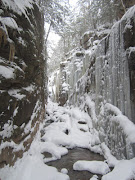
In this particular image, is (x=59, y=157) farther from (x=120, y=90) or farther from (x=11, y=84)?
(x=120, y=90)

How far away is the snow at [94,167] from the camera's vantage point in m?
3.04

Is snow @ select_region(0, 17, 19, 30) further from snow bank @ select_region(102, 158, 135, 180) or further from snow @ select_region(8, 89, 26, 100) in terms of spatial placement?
snow bank @ select_region(102, 158, 135, 180)

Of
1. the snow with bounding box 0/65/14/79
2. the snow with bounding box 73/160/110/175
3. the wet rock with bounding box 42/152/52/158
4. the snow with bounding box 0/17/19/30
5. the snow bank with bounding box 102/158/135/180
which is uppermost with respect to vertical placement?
the snow with bounding box 0/17/19/30

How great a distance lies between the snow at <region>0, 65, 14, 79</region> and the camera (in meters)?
2.50

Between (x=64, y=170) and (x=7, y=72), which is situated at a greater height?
(x=7, y=72)

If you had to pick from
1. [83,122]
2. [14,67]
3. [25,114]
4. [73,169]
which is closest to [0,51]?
[14,67]

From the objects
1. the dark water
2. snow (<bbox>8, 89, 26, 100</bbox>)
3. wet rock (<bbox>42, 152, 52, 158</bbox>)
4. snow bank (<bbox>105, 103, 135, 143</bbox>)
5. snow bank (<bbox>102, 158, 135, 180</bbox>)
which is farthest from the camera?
wet rock (<bbox>42, 152, 52, 158</bbox>)

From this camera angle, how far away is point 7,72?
2.64 metres

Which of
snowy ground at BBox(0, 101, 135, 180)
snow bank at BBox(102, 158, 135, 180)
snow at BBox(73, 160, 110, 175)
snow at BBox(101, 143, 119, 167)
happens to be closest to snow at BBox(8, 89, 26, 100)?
snowy ground at BBox(0, 101, 135, 180)

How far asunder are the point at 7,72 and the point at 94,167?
3283 mm

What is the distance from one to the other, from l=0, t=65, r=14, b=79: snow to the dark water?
284 centimetres

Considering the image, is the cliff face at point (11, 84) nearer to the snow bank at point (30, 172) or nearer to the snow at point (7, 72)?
the snow at point (7, 72)

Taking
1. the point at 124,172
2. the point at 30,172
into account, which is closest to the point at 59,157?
the point at 30,172

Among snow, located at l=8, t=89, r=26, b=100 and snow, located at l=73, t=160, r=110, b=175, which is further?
snow, located at l=73, t=160, r=110, b=175
